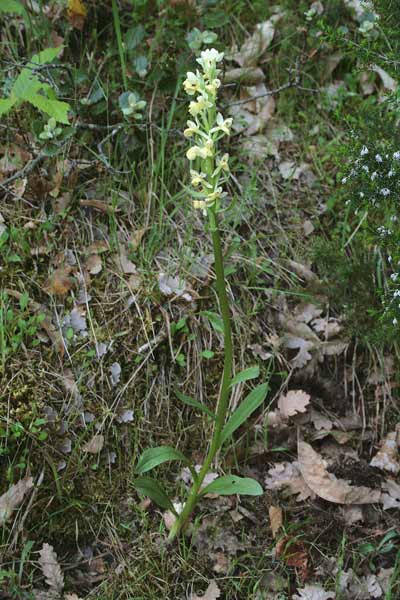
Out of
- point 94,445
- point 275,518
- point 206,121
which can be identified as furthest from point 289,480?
point 206,121

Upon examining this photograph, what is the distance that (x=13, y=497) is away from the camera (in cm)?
265

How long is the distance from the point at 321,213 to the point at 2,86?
5.80ft

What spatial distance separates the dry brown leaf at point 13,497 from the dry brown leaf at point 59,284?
0.84 m

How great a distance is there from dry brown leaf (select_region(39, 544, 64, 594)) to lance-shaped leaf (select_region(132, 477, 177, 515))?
0.49 meters

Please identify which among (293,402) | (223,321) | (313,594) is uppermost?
(223,321)

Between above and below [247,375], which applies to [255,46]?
above

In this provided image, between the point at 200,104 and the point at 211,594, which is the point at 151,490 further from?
the point at 200,104

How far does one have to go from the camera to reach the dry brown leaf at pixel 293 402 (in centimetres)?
306

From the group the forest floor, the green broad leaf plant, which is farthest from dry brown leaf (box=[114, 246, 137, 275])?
the green broad leaf plant

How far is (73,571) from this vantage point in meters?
2.68

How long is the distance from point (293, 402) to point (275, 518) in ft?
1.71

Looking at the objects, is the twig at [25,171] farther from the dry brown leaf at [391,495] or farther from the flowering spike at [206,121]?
the dry brown leaf at [391,495]

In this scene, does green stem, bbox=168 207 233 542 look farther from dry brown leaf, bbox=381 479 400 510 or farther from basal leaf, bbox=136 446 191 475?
dry brown leaf, bbox=381 479 400 510

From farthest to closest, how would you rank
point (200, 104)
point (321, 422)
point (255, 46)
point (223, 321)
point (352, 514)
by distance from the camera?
point (255, 46), point (321, 422), point (352, 514), point (223, 321), point (200, 104)
